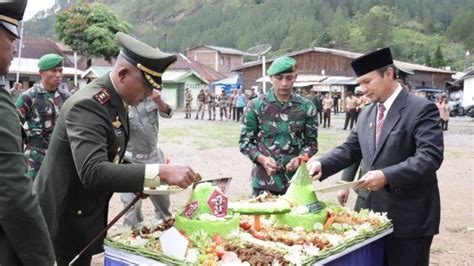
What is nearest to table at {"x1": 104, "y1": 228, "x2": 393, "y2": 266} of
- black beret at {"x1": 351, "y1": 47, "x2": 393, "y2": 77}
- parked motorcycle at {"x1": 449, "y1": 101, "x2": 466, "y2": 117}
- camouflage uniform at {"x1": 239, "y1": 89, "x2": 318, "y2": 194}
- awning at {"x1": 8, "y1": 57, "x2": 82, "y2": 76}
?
A: black beret at {"x1": 351, "y1": 47, "x2": 393, "y2": 77}

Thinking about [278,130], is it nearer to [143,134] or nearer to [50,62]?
[143,134]

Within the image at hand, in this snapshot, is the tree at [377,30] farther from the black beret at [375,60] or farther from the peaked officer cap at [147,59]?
the peaked officer cap at [147,59]

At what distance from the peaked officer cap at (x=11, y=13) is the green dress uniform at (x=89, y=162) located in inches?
24.8

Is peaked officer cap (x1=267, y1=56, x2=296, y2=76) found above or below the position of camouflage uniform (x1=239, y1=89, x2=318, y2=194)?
above

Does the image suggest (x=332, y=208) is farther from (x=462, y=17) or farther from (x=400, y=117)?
(x=462, y=17)

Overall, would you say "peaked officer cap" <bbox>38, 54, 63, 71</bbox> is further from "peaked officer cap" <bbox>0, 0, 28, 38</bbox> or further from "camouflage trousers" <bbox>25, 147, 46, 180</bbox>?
"peaked officer cap" <bbox>0, 0, 28, 38</bbox>

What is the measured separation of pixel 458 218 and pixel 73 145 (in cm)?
689

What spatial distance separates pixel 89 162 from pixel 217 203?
71 centimetres

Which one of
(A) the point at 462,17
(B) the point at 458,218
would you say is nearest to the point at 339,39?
(A) the point at 462,17

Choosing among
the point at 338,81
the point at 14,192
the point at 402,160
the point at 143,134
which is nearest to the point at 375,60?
the point at 402,160

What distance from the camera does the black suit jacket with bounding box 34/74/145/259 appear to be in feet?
8.54

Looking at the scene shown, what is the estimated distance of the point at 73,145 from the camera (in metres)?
2.64

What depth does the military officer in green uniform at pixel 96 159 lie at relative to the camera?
2.62 metres

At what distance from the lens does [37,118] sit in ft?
19.0
